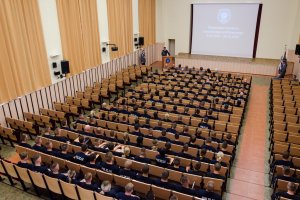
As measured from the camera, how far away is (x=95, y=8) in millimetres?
14711

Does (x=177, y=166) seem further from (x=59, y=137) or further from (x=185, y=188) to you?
(x=59, y=137)

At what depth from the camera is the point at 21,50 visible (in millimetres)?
10703

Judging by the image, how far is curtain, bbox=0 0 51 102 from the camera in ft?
32.5

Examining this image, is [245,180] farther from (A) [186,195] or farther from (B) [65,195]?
(B) [65,195]

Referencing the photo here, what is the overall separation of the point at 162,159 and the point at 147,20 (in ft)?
51.5

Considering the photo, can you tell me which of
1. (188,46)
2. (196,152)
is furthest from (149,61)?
(196,152)

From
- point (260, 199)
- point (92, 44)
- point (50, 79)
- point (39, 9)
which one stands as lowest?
point (260, 199)

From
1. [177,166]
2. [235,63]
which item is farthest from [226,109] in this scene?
[235,63]

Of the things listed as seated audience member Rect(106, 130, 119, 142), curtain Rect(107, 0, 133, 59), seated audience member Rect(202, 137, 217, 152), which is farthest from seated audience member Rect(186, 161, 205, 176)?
curtain Rect(107, 0, 133, 59)

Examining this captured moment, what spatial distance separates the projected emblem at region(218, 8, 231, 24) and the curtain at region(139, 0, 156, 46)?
17.8 ft

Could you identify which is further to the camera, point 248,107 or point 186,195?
point 248,107

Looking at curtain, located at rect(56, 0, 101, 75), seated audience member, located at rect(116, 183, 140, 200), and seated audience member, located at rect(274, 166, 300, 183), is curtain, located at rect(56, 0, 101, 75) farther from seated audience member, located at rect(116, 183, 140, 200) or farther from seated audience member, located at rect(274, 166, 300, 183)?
seated audience member, located at rect(274, 166, 300, 183)

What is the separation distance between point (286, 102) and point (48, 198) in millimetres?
10344

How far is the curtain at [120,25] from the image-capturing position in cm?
1621
